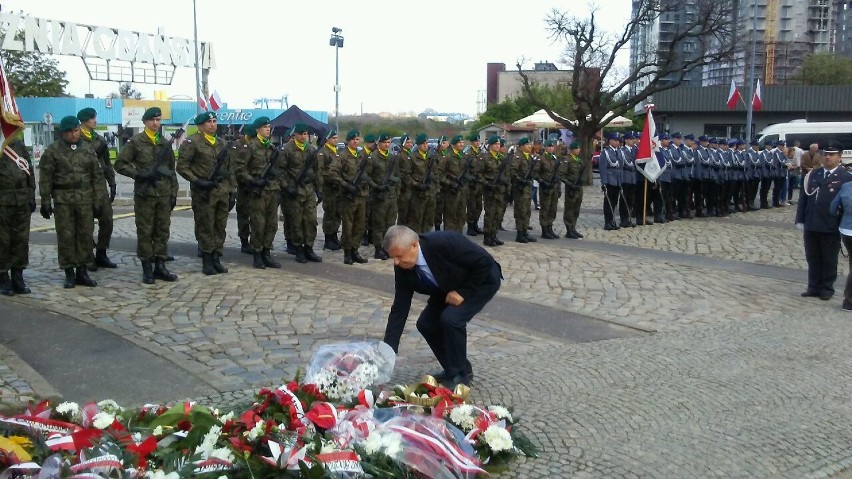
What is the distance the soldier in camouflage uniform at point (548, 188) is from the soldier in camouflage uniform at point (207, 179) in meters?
6.57

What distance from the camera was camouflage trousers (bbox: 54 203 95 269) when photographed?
9930 mm

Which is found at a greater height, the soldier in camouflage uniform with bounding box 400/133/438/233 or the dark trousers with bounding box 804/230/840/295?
the soldier in camouflage uniform with bounding box 400/133/438/233

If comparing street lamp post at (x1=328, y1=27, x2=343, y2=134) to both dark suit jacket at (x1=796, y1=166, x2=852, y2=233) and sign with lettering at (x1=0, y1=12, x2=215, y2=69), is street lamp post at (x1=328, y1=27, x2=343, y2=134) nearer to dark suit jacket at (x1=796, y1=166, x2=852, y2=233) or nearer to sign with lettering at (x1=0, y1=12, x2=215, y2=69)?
sign with lettering at (x1=0, y1=12, x2=215, y2=69)

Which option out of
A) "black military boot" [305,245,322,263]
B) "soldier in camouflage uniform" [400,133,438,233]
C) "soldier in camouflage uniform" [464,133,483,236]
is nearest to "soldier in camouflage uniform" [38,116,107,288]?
"black military boot" [305,245,322,263]

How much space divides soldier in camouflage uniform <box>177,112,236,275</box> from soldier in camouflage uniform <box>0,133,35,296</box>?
187cm

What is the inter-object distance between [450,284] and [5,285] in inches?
238

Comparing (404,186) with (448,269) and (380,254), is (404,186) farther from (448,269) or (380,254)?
(448,269)

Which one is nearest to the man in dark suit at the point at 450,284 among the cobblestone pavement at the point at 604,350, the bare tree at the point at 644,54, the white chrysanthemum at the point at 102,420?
the cobblestone pavement at the point at 604,350

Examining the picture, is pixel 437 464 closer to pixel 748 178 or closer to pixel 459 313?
pixel 459 313

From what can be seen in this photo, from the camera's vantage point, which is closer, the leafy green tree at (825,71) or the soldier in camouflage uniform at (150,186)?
the soldier in camouflage uniform at (150,186)

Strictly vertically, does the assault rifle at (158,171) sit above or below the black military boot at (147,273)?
above

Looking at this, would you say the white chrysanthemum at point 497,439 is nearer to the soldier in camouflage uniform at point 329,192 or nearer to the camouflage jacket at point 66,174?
the camouflage jacket at point 66,174

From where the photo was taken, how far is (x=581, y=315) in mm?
9297

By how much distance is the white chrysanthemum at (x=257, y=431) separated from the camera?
457cm
